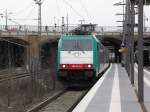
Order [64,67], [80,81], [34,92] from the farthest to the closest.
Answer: [80,81], [64,67], [34,92]

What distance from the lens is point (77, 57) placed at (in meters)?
35.0

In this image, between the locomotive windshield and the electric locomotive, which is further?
the locomotive windshield

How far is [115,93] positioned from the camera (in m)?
23.6

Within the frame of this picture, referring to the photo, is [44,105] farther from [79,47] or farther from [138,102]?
[79,47]

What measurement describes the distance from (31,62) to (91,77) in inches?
249

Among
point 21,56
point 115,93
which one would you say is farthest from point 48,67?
point 115,93

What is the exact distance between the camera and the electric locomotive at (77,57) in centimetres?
3466

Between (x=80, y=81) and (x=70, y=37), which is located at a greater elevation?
(x=70, y=37)

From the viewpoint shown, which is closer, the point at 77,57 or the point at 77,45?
the point at 77,57

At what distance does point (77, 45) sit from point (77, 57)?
0.81 metres

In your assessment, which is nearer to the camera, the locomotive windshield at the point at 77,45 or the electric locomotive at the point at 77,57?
the electric locomotive at the point at 77,57

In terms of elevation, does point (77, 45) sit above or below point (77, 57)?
above

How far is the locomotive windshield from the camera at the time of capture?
35188 millimetres

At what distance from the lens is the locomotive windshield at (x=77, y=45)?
35188 millimetres
